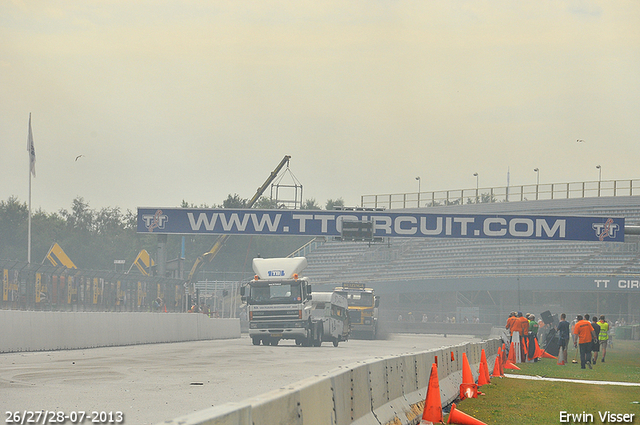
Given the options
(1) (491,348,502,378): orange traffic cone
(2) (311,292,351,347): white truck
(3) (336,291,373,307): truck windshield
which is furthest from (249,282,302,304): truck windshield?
(3) (336,291,373,307): truck windshield

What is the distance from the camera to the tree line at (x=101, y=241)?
111500mm

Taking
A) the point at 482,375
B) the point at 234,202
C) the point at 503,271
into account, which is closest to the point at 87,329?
the point at 482,375

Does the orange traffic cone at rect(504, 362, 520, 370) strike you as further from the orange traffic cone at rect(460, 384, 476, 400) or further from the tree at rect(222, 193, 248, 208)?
the tree at rect(222, 193, 248, 208)

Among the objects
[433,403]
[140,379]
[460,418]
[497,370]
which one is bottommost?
[497,370]

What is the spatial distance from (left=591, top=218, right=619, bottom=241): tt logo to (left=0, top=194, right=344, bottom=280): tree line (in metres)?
66.8

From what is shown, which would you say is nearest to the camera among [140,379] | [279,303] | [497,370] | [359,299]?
[140,379]

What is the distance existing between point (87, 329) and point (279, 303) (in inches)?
355

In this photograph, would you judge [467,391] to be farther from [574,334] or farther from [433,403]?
[574,334]

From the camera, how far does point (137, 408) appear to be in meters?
11.1

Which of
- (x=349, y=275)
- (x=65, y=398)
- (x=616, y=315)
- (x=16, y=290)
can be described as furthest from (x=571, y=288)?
(x=65, y=398)

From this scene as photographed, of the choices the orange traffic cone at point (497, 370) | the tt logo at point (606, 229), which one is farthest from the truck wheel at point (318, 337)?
the tt logo at point (606, 229)

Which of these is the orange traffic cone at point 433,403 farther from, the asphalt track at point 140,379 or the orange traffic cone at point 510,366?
the orange traffic cone at point 510,366

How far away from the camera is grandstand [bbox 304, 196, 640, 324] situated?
198ft

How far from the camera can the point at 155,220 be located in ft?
150
